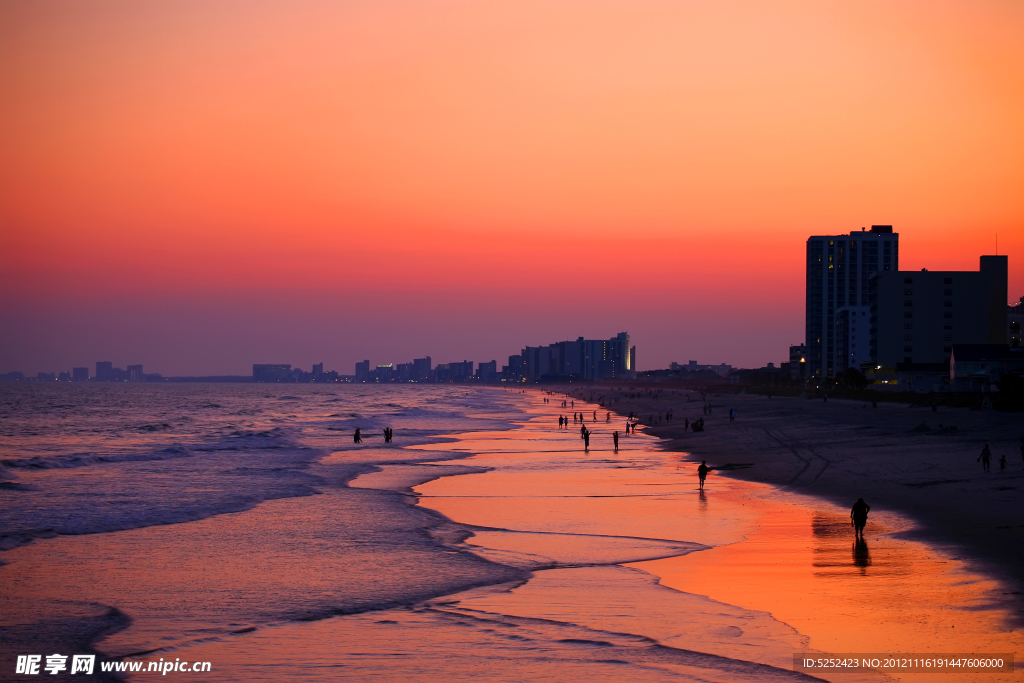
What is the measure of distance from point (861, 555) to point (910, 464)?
788 inches

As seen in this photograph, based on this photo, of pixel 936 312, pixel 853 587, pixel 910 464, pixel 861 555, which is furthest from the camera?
pixel 936 312

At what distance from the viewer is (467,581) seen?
19.1m

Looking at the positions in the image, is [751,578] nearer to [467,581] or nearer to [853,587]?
[853,587]

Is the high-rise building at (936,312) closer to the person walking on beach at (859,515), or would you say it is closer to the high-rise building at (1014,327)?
the high-rise building at (1014,327)

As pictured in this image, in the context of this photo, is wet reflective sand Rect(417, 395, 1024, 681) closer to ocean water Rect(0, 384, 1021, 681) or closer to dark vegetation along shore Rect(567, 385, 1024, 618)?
ocean water Rect(0, 384, 1021, 681)

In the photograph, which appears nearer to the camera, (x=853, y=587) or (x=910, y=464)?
(x=853, y=587)

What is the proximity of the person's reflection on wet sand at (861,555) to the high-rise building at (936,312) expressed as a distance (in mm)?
149226

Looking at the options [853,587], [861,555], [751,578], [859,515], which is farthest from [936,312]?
[853,587]

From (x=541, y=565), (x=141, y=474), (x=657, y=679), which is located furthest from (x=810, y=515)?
(x=141, y=474)

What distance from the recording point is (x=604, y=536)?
2447 centimetres

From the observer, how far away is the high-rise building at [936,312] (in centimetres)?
15775

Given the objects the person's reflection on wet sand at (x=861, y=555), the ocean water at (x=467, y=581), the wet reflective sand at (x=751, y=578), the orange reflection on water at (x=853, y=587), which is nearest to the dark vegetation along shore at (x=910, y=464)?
the orange reflection on water at (x=853, y=587)

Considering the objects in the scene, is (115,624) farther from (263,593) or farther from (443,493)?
(443,493)

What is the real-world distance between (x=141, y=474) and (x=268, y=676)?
34.3 metres
